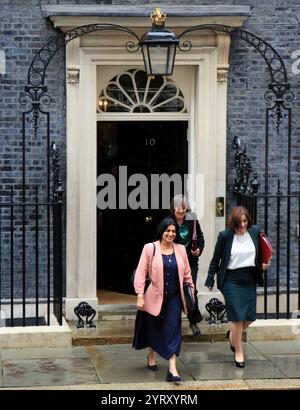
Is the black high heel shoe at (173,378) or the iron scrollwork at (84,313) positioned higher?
the iron scrollwork at (84,313)

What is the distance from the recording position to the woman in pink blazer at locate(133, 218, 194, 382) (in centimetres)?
893

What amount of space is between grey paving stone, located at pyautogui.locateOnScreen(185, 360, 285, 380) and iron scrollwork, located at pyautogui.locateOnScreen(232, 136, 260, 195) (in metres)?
2.01

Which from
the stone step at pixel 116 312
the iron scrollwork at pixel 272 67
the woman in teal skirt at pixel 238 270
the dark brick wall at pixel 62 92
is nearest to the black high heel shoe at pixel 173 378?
the woman in teal skirt at pixel 238 270

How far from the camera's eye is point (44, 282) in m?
11.2

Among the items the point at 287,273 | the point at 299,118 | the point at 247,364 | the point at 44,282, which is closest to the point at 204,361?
the point at 247,364

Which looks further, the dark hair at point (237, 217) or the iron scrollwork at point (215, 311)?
the iron scrollwork at point (215, 311)

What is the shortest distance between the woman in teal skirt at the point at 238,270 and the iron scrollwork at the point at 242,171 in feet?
3.80

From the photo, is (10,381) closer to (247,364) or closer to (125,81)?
(247,364)

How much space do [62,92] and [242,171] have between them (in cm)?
231

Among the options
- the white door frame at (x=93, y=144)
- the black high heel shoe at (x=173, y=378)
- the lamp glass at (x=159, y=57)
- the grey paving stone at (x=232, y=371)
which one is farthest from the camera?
the white door frame at (x=93, y=144)

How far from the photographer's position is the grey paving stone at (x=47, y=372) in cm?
880

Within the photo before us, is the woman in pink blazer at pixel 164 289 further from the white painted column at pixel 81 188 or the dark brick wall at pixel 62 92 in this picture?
the dark brick wall at pixel 62 92

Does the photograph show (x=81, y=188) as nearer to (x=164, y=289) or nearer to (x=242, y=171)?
(x=242, y=171)

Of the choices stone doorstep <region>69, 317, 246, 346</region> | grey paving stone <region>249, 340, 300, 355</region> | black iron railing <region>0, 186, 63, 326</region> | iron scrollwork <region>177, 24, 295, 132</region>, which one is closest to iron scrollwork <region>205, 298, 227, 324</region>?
stone doorstep <region>69, 317, 246, 346</region>
